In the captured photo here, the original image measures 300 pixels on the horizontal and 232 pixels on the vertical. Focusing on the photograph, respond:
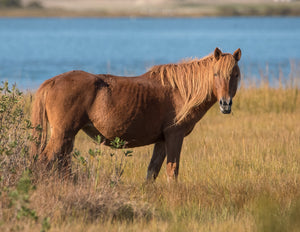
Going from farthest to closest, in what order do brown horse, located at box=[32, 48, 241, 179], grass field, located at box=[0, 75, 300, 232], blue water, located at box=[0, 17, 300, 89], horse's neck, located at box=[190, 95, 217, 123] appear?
blue water, located at box=[0, 17, 300, 89]
horse's neck, located at box=[190, 95, 217, 123]
brown horse, located at box=[32, 48, 241, 179]
grass field, located at box=[0, 75, 300, 232]

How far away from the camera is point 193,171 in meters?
6.79

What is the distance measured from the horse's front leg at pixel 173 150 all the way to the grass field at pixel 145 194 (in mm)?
161

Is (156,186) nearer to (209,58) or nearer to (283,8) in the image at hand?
(209,58)

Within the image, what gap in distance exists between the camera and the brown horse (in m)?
5.53

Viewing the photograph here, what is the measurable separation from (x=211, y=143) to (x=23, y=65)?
24411 millimetres

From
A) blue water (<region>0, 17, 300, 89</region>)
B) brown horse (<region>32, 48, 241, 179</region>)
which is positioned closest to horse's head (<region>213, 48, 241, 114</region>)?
brown horse (<region>32, 48, 241, 179</region>)

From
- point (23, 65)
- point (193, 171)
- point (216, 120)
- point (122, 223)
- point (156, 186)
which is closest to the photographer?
point (122, 223)

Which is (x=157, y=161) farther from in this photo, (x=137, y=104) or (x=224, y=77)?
(x=224, y=77)

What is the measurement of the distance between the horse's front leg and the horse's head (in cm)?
62

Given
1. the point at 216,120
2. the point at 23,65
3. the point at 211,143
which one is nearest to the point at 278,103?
the point at 216,120

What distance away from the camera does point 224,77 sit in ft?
18.7

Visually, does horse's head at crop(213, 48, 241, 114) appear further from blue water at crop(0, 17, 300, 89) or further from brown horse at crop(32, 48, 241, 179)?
blue water at crop(0, 17, 300, 89)

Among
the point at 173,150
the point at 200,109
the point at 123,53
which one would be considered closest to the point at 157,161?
the point at 173,150

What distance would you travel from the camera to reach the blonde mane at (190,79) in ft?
19.3
